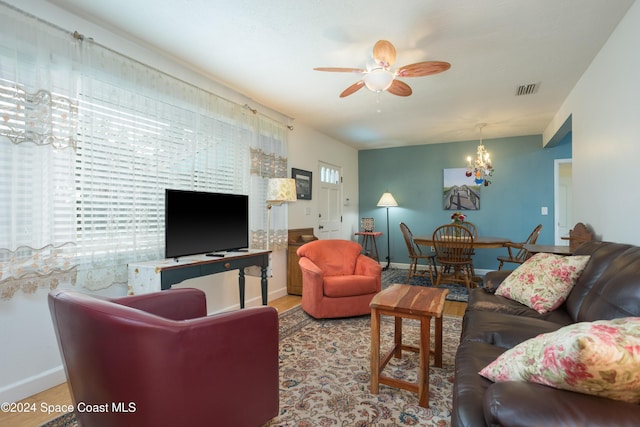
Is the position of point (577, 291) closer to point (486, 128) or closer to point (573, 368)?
point (573, 368)

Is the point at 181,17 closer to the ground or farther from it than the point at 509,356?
farther from it

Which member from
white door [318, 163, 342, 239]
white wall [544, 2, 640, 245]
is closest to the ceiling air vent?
white wall [544, 2, 640, 245]

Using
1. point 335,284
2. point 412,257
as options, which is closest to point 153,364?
point 335,284

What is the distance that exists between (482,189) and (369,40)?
170 inches

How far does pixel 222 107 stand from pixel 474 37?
238cm

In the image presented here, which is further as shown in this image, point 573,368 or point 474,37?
point 474,37

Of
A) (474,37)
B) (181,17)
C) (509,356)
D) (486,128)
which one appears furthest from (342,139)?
(509,356)

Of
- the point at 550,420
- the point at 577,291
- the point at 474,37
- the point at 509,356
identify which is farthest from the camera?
the point at 474,37

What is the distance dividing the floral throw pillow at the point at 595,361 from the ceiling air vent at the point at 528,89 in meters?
3.27

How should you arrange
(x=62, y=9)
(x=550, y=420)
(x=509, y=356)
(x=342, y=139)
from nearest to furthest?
1. (x=550, y=420)
2. (x=509, y=356)
3. (x=62, y=9)
4. (x=342, y=139)

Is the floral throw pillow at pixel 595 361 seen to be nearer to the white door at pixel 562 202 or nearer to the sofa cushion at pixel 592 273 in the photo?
the sofa cushion at pixel 592 273

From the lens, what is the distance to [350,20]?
220 cm

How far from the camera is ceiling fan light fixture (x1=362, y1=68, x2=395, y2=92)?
2.33 m

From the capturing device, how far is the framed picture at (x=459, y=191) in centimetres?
584
